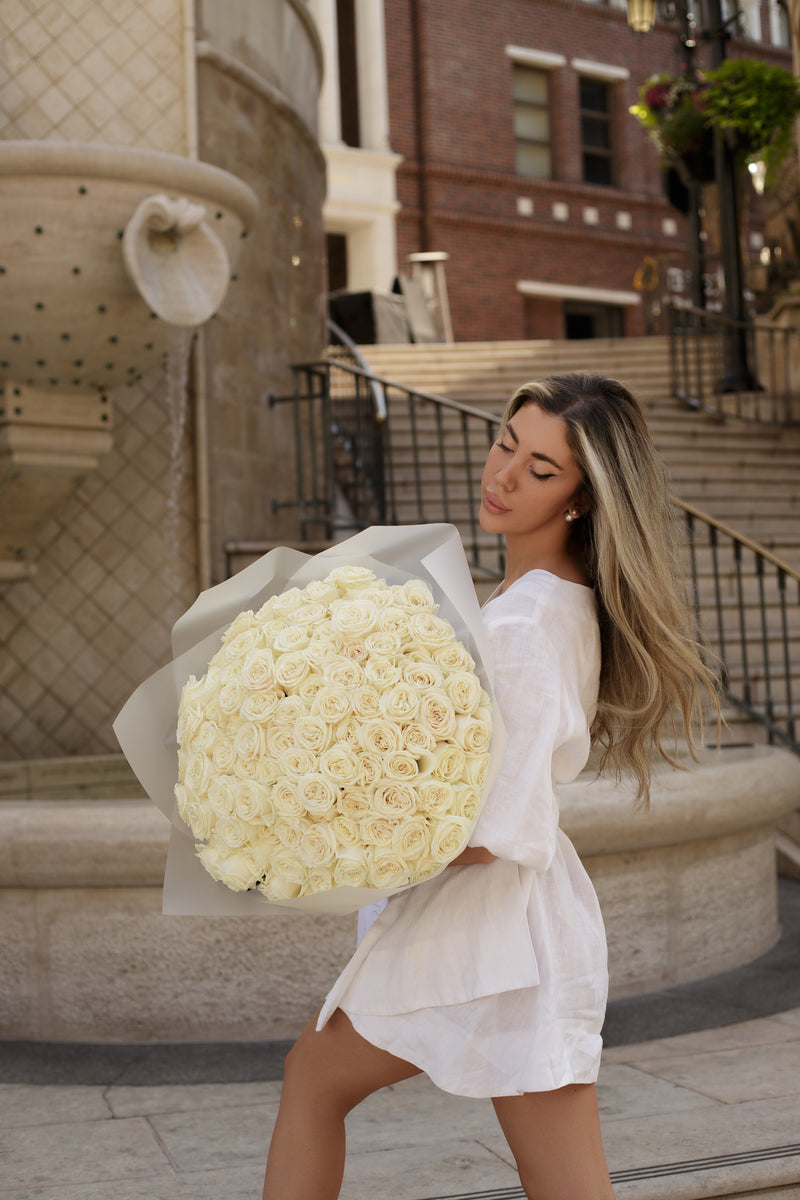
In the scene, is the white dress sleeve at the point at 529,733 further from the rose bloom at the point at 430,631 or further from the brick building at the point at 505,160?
the brick building at the point at 505,160

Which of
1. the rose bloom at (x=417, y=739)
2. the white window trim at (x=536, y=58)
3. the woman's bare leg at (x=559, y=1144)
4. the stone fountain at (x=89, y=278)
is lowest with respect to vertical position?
the woman's bare leg at (x=559, y=1144)

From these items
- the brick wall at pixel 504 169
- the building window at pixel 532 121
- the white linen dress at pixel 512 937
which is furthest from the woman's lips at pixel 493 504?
the building window at pixel 532 121

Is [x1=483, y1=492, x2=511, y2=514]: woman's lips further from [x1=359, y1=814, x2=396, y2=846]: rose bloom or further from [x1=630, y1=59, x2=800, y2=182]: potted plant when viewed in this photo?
[x1=630, y1=59, x2=800, y2=182]: potted plant

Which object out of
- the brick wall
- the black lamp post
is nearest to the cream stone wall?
the black lamp post

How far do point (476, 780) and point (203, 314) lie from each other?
13.4 feet

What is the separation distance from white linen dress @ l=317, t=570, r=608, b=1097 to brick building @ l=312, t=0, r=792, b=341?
18.5 meters

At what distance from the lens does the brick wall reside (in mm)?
20219

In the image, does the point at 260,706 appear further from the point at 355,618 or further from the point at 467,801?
the point at 467,801

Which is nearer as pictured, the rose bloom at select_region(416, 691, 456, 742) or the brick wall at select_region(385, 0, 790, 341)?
the rose bloom at select_region(416, 691, 456, 742)

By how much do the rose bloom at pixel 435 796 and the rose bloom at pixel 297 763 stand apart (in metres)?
0.14

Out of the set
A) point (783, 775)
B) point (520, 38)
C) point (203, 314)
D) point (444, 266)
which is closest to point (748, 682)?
point (783, 775)

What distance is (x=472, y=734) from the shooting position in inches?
62.4

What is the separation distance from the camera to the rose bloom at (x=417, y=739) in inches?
61.9

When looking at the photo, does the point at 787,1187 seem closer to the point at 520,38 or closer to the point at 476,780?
the point at 476,780
